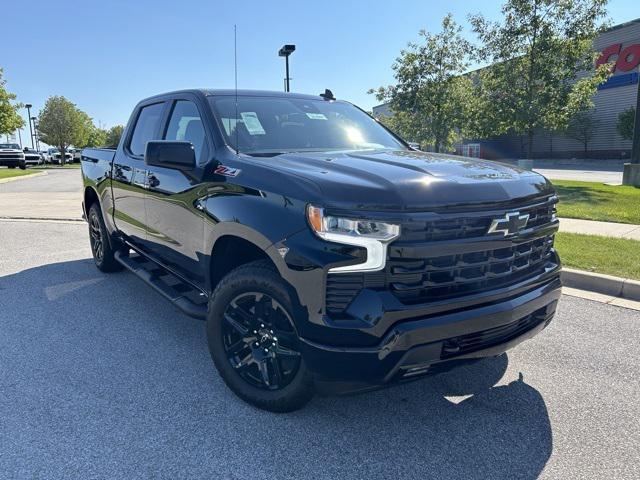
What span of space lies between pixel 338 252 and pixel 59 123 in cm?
5293

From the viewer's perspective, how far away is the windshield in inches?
133

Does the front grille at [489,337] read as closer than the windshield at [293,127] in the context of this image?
Yes

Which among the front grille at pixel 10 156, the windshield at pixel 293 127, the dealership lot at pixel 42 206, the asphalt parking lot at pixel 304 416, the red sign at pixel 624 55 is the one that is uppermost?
the red sign at pixel 624 55

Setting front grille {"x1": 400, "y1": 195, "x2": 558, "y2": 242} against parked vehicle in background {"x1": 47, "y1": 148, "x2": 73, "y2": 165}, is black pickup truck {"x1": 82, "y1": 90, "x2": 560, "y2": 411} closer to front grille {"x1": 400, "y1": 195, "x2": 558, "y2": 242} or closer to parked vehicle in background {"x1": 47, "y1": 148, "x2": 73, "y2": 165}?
Answer: front grille {"x1": 400, "y1": 195, "x2": 558, "y2": 242}

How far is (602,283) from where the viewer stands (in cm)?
505

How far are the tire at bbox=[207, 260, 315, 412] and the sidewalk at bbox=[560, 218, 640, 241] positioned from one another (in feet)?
20.5

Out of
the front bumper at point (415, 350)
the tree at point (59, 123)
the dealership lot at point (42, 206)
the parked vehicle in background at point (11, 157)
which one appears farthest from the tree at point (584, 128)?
the tree at point (59, 123)

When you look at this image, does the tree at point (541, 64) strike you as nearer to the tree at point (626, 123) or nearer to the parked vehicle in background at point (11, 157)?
the tree at point (626, 123)

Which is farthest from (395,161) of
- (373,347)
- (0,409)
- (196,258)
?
(0,409)

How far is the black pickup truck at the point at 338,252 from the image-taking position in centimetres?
225

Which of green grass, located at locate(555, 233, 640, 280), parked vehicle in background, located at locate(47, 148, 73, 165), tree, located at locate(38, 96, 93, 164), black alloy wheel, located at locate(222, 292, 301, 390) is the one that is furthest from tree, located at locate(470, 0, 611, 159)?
parked vehicle in background, located at locate(47, 148, 73, 165)

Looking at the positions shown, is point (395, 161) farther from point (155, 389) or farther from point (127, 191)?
point (127, 191)

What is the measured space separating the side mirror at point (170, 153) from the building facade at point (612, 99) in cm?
3073

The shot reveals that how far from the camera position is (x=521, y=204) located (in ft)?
8.64
